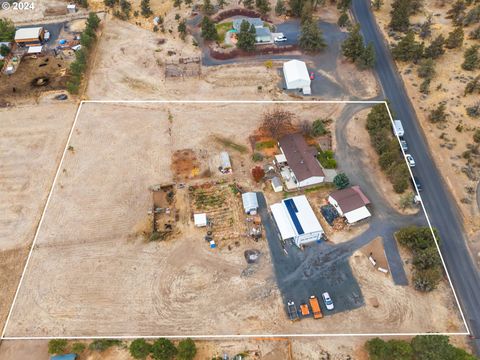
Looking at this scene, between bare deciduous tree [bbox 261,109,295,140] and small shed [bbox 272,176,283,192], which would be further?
bare deciduous tree [bbox 261,109,295,140]

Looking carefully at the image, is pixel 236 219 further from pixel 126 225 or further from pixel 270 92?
pixel 270 92

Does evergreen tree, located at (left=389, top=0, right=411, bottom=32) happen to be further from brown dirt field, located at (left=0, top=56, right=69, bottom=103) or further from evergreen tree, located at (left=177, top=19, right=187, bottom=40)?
brown dirt field, located at (left=0, top=56, right=69, bottom=103)

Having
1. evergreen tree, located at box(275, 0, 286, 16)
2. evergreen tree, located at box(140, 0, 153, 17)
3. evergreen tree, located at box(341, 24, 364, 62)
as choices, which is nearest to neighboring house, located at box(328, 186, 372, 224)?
evergreen tree, located at box(341, 24, 364, 62)

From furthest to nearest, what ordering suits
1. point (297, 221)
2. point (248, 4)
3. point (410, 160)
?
point (248, 4) → point (410, 160) → point (297, 221)

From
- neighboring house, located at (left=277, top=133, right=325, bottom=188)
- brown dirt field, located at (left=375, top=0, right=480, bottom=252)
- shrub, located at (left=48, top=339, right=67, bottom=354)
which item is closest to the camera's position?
shrub, located at (left=48, top=339, right=67, bottom=354)

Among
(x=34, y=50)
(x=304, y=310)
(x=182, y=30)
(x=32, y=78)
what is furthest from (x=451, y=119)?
(x=34, y=50)

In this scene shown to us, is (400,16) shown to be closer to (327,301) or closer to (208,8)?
(208,8)
